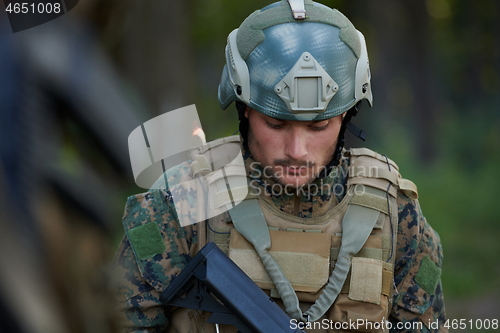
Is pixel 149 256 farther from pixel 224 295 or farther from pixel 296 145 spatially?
pixel 296 145

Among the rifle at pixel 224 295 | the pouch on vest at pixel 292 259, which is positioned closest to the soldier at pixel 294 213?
the pouch on vest at pixel 292 259

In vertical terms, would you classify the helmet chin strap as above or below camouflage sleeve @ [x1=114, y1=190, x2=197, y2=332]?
above

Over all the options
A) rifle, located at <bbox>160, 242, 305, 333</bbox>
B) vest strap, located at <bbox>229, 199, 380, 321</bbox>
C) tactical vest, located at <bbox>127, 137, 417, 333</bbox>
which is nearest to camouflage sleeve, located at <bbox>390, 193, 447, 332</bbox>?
tactical vest, located at <bbox>127, 137, 417, 333</bbox>

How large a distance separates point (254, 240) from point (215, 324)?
444 mm

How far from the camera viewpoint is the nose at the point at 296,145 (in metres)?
2.97

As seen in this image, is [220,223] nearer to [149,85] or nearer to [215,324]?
[215,324]

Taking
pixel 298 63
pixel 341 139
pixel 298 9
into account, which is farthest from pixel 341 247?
pixel 298 9

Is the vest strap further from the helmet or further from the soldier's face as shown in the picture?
the helmet

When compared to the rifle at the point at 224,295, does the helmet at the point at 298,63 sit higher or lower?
higher

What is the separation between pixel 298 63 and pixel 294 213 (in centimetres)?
82

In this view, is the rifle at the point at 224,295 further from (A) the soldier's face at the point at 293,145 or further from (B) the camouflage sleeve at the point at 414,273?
(B) the camouflage sleeve at the point at 414,273

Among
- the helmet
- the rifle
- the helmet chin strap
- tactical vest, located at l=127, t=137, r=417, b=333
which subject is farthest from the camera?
the helmet chin strap

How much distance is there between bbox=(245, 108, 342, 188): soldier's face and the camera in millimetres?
3006

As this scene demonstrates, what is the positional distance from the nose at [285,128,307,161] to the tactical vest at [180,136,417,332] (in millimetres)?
329
